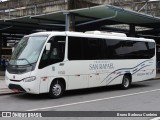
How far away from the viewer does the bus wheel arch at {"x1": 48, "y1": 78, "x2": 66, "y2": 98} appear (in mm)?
14438

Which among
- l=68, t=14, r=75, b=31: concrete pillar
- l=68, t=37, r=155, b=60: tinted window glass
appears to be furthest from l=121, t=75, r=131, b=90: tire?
l=68, t=14, r=75, b=31: concrete pillar

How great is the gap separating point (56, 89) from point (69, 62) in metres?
1.32

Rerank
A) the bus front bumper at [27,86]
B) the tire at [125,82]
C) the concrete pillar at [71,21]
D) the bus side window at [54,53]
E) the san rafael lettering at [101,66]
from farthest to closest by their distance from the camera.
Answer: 1. the concrete pillar at [71,21]
2. the tire at [125,82]
3. the san rafael lettering at [101,66]
4. the bus side window at [54,53]
5. the bus front bumper at [27,86]

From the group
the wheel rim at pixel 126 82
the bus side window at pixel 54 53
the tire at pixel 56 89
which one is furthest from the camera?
the wheel rim at pixel 126 82

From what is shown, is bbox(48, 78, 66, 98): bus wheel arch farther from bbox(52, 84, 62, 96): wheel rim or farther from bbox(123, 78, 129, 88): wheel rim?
bbox(123, 78, 129, 88): wheel rim

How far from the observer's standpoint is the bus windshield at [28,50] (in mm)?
14094

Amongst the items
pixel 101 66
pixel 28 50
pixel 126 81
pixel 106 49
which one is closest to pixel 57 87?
pixel 28 50

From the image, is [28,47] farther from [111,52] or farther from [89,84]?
[111,52]

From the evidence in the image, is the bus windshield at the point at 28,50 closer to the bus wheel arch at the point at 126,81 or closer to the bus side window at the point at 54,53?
the bus side window at the point at 54,53

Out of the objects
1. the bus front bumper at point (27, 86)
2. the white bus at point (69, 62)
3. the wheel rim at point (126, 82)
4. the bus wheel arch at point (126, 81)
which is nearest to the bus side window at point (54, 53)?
the white bus at point (69, 62)

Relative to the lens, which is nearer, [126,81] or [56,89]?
[56,89]

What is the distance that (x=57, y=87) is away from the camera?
14656mm

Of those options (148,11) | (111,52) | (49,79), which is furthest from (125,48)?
(148,11)

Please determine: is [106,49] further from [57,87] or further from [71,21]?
[71,21]
